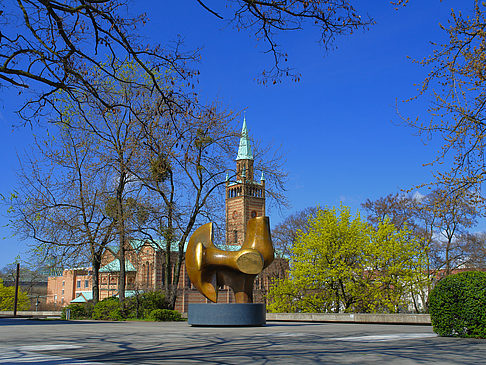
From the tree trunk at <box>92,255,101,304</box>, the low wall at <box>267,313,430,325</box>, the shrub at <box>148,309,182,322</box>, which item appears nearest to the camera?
the low wall at <box>267,313,430,325</box>

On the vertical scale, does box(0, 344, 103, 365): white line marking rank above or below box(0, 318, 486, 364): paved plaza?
above

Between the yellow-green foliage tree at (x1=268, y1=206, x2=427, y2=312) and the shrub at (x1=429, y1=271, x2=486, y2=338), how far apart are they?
686 inches

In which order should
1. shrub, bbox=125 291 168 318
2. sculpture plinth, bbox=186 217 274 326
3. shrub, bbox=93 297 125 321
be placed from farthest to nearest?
shrub, bbox=125 291 168 318
shrub, bbox=93 297 125 321
sculpture plinth, bbox=186 217 274 326

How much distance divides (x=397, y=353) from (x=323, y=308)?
2308cm

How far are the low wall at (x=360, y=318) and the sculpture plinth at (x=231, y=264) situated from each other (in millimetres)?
6303

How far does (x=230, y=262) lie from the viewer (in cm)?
1739

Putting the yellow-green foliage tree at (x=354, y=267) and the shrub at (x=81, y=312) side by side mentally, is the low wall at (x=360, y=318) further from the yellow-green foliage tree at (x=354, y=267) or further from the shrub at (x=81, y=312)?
the shrub at (x=81, y=312)

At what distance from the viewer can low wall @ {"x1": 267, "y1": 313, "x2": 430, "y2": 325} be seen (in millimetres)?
19781

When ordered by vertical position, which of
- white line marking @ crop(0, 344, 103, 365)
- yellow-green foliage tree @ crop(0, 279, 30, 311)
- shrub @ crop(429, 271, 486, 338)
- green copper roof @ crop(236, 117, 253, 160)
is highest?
green copper roof @ crop(236, 117, 253, 160)

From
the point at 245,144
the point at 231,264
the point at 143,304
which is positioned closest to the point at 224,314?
the point at 231,264

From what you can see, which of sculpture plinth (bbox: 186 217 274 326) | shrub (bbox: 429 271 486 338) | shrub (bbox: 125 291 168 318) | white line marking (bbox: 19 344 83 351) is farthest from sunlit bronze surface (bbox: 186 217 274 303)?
shrub (bbox: 125 291 168 318)

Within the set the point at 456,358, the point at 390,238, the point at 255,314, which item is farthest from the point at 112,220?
the point at 456,358

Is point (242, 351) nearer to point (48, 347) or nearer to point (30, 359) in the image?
point (30, 359)

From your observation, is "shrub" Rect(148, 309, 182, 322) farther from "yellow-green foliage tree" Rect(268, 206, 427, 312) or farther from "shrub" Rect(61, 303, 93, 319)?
"yellow-green foliage tree" Rect(268, 206, 427, 312)
